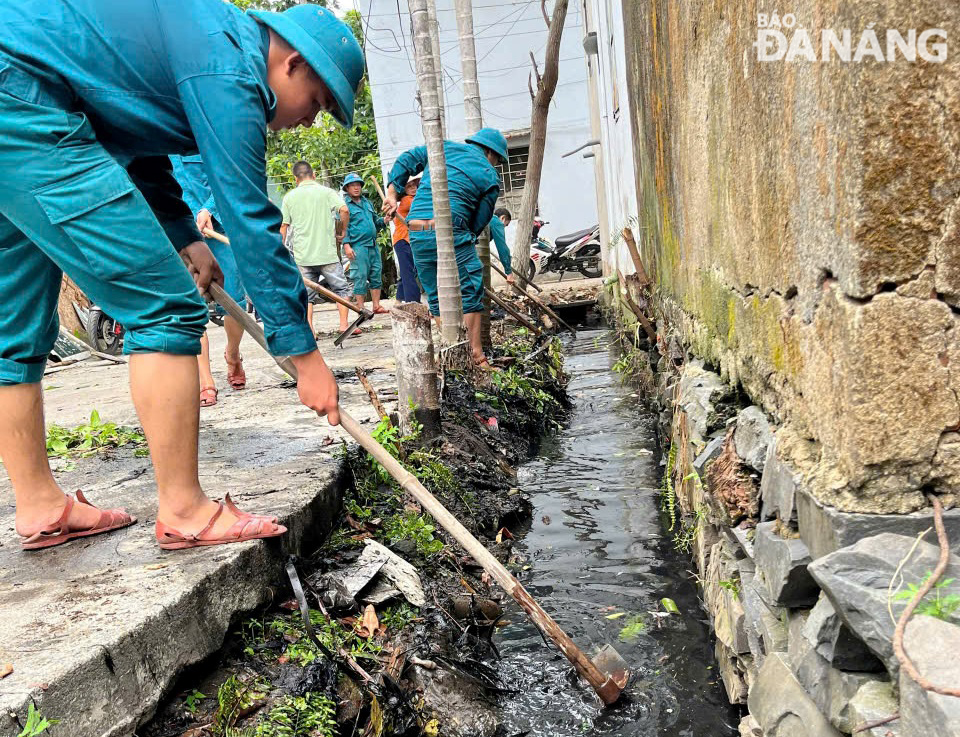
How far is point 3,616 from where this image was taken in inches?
80.0

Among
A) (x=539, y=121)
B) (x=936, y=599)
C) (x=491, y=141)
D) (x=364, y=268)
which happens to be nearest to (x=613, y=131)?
(x=539, y=121)

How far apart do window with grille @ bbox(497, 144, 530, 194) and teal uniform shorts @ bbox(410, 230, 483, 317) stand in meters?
11.3

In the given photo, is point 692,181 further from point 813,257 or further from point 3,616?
point 3,616

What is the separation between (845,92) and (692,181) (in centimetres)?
204

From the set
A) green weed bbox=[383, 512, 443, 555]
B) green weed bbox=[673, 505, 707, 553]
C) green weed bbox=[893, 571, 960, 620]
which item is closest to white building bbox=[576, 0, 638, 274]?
green weed bbox=[673, 505, 707, 553]

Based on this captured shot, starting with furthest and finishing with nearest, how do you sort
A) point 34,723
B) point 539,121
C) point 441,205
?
point 539,121, point 441,205, point 34,723

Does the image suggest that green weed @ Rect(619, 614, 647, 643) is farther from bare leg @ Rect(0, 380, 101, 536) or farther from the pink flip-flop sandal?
bare leg @ Rect(0, 380, 101, 536)

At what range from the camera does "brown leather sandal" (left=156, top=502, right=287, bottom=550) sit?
240cm

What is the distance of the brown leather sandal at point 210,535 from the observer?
240cm

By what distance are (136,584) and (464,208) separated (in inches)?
180

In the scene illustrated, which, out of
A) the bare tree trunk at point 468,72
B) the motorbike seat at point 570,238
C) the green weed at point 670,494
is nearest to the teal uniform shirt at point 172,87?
the green weed at point 670,494

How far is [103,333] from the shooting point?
984cm

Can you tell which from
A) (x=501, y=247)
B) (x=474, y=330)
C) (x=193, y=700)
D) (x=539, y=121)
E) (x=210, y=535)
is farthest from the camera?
(x=539, y=121)

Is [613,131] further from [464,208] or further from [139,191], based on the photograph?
[139,191]
